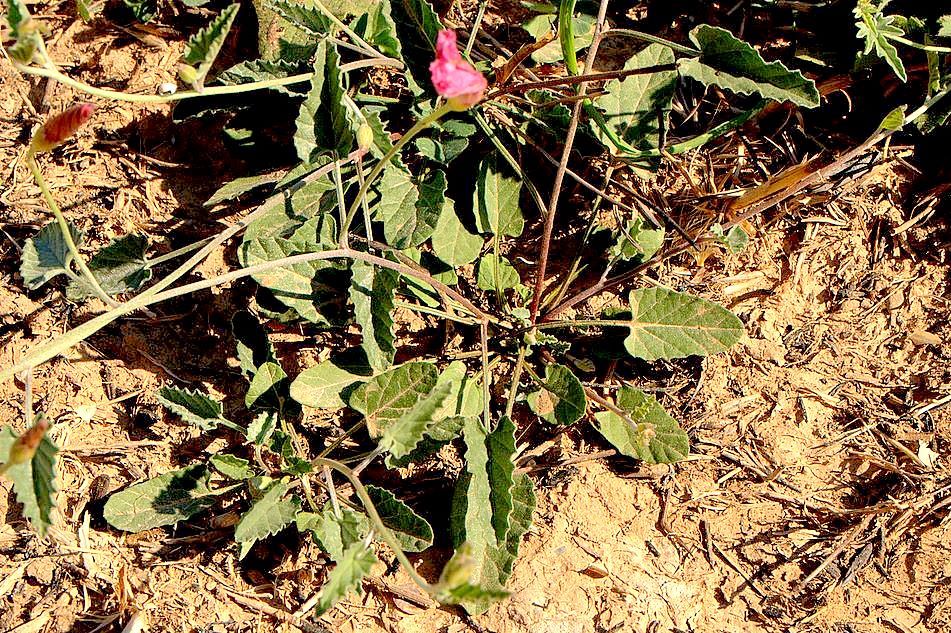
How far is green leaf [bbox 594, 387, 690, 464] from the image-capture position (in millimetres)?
2301

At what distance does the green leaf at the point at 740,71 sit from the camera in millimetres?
2070

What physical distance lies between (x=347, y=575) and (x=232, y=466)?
696mm

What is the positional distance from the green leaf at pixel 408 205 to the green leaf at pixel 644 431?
2.47ft

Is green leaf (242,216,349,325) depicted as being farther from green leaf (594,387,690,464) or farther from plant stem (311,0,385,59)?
green leaf (594,387,690,464)

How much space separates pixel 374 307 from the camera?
7.00 ft

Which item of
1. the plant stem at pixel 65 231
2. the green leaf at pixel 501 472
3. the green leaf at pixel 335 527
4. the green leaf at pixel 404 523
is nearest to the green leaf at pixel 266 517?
the green leaf at pixel 335 527

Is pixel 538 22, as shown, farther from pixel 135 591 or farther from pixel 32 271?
pixel 135 591

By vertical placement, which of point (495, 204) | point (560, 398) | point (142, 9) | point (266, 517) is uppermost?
point (142, 9)

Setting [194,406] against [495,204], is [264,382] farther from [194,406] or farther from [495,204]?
[495,204]

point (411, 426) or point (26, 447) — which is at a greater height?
point (26, 447)

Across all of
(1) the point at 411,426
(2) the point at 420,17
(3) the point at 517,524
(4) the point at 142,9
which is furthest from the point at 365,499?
(4) the point at 142,9

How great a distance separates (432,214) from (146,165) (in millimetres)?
1009

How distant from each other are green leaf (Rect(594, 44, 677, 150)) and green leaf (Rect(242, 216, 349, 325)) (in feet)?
2.79

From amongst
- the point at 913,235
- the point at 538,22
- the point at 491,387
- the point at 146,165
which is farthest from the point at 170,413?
the point at 913,235
